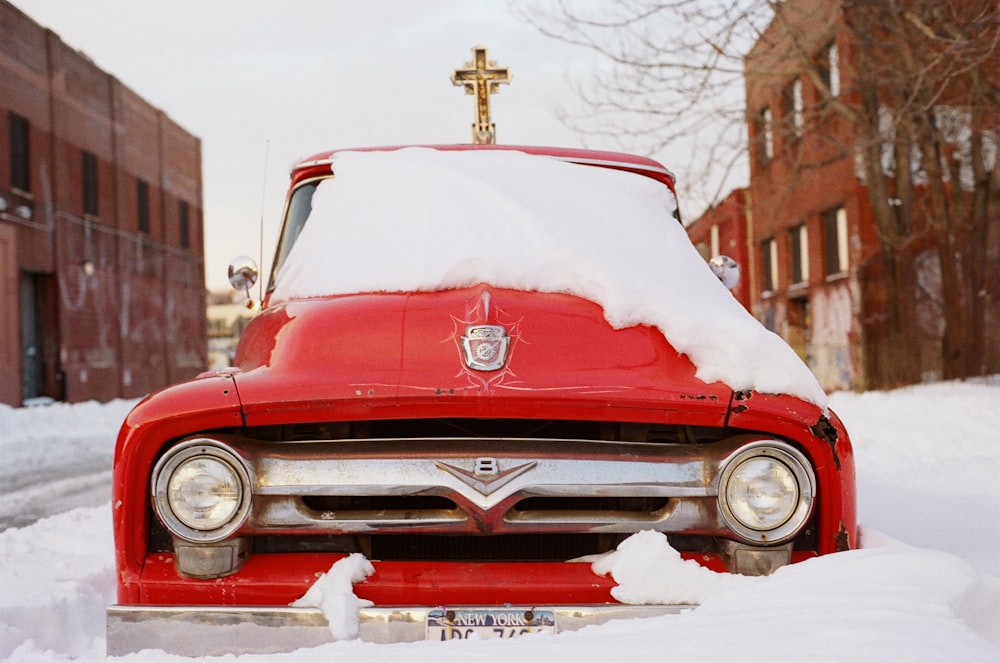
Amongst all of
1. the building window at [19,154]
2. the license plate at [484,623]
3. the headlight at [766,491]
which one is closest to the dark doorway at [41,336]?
the building window at [19,154]

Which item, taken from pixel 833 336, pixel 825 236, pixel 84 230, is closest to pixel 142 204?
pixel 84 230

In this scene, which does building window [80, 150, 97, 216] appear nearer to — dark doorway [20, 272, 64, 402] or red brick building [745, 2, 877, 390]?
dark doorway [20, 272, 64, 402]

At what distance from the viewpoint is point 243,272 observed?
406 cm

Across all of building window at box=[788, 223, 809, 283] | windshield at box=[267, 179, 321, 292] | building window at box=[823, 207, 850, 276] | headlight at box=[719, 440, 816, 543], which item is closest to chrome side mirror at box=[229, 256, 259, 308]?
windshield at box=[267, 179, 321, 292]

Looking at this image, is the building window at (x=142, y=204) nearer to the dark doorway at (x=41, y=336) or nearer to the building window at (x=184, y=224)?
the building window at (x=184, y=224)

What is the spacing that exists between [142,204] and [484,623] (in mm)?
27177

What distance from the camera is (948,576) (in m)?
2.32

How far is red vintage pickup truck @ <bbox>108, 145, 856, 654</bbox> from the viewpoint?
2.38 metres

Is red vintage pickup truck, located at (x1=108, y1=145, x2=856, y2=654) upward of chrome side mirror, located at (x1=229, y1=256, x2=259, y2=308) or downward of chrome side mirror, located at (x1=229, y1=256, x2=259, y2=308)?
downward

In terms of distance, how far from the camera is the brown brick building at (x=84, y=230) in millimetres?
20219

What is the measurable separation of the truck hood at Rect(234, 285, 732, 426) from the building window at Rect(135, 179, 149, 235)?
2578 cm

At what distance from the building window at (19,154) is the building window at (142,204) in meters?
6.09

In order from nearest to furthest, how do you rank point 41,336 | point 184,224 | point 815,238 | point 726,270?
point 726,270
point 815,238
point 41,336
point 184,224

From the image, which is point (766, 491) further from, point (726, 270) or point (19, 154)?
point (19, 154)
